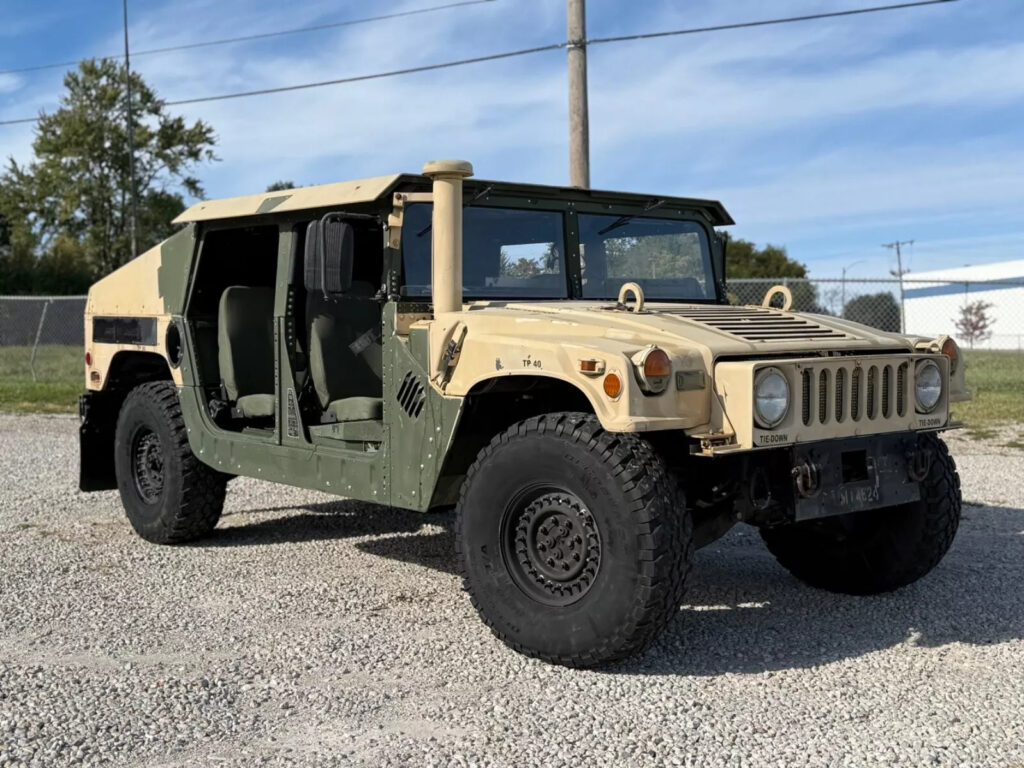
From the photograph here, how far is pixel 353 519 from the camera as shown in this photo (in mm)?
7496

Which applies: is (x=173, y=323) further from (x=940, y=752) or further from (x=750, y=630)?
(x=940, y=752)

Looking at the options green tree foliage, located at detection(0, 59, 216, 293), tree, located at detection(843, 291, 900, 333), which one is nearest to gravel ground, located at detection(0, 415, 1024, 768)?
tree, located at detection(843, 291, 900, 333)

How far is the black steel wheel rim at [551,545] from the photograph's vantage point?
4.27 meters

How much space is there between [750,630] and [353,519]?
3.34 m

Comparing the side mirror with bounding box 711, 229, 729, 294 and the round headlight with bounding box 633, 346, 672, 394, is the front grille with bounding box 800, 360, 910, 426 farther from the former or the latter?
the side mirror with bounding box 711, 229, 729, 294

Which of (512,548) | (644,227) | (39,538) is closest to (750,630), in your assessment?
(512,548)

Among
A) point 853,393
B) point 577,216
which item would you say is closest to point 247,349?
point 577,216

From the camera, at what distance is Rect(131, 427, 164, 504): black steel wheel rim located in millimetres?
6770

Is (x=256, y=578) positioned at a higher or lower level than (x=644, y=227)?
lower

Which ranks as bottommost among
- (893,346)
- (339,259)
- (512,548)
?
(512,548)

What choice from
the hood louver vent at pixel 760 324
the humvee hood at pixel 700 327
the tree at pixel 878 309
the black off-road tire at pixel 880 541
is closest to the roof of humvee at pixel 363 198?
the humvee hood at pixel 700 327

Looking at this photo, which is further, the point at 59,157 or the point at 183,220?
the point at 59,157

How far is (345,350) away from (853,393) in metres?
2.57

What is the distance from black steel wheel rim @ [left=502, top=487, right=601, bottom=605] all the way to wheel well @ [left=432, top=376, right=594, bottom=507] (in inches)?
19.8
